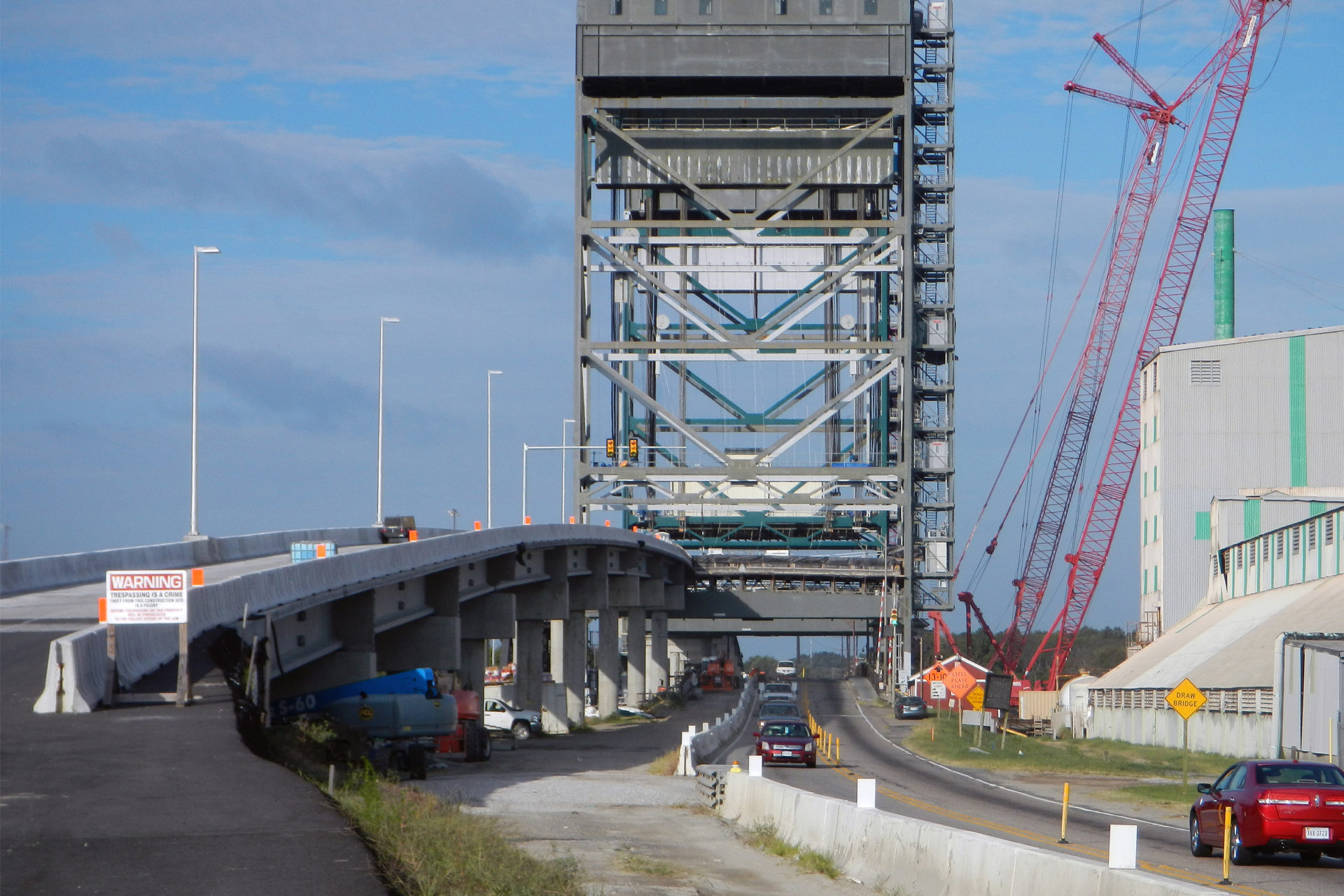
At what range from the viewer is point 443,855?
16844 millimetres

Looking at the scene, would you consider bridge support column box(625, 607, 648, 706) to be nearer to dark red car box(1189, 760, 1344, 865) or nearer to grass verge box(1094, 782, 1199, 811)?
grass verge box(1094, 782, 1199, 811)

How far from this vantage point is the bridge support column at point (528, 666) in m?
68.2

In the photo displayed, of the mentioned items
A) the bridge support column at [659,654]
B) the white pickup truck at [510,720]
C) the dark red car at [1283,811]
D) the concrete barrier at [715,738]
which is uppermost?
the dark red car at [1283,811]

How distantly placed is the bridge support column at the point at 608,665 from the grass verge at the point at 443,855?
5776 centimetres

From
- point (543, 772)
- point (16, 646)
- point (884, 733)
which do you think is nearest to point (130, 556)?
point (543, 772)

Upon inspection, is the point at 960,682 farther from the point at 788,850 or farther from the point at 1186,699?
the point at 788,850

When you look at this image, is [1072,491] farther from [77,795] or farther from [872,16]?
[77,795]

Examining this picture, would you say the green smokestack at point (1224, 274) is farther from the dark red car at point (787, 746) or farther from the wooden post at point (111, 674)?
the wooden post at point (111, 674)

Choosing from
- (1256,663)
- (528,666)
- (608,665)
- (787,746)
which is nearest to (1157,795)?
(787,746)

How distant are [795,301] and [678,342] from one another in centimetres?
928

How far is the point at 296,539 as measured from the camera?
5362 centimetres

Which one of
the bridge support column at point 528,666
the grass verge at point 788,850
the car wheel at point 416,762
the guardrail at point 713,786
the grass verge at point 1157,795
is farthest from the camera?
the bridge support column at point 528,666

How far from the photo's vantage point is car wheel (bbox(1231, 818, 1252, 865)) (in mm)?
21469

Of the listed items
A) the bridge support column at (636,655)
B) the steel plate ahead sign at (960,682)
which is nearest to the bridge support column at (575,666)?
the bridge support column at (636,655)
